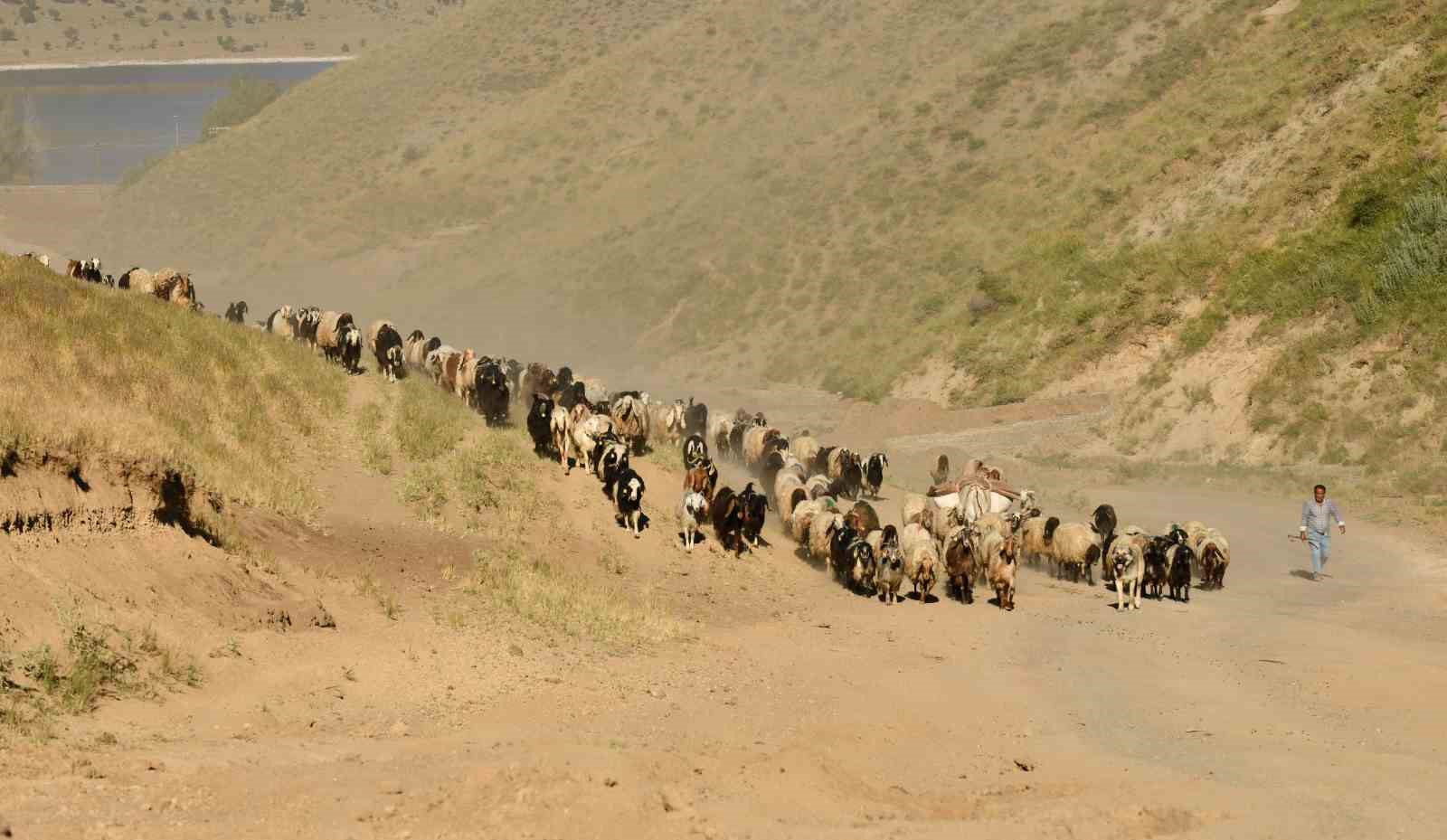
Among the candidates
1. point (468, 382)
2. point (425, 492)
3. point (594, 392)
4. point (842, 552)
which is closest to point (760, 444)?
point (594, 392)

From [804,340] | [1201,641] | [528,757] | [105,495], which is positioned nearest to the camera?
[528,757]

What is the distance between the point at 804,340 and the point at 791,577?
115 feet

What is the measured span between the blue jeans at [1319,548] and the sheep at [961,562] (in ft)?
18.3

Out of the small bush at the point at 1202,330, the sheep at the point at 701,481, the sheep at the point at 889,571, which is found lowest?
the sheep at the point at 889,571

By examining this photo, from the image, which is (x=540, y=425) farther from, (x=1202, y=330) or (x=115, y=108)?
(x=115, y=108)

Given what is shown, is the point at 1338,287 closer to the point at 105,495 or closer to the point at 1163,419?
the point at 1163,419

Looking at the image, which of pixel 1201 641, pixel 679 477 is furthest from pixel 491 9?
pixel 1201 641

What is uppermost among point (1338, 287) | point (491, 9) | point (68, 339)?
point (491, 9)

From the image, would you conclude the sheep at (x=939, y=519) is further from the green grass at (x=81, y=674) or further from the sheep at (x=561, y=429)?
the green grass at (x=81, y=674)

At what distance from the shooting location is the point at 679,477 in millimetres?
23922

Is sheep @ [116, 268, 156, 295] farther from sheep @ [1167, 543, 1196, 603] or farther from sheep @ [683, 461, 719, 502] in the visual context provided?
sheep @ [1167, 543, 1196, 603]

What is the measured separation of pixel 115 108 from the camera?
147125 mm

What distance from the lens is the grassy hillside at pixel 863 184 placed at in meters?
39.5

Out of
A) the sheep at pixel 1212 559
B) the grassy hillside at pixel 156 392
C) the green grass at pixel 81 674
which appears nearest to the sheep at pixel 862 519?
the sheep at pixel 1212 559
